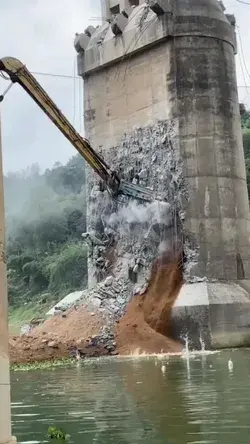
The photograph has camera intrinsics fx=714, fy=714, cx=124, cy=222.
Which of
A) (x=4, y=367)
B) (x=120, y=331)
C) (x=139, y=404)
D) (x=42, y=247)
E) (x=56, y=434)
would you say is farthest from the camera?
(x=42, y=247)

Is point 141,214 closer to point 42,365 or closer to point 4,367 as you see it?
point 42,365

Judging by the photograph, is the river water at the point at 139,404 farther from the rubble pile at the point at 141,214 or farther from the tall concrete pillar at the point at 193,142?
the rubble pile at the point at 141,214

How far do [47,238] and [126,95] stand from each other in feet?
117

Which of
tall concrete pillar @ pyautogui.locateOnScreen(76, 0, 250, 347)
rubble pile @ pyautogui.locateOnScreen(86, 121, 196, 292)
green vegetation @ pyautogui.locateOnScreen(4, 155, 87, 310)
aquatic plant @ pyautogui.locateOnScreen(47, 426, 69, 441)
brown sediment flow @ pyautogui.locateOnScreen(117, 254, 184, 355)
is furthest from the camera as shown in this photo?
green vegetation @ pyautogui.locateOnScreen(4, 155, 87, 310)

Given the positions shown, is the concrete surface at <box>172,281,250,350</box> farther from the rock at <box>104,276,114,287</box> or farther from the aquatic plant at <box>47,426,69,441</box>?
the aquatic plant at <box>47,426,69,441</box>

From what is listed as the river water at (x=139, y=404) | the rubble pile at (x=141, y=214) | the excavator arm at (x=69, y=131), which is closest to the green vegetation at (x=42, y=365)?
the river water at (x=139, y=404)

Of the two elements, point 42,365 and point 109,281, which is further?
point 109,281

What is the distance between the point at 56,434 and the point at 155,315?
19.3m

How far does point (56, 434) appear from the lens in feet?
27.8

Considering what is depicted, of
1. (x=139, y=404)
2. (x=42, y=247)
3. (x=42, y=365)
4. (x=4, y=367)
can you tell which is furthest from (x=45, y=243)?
(x=4, y=367)

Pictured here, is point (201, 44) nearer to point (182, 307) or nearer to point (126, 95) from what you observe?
point (126, 95)

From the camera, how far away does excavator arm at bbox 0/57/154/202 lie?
2486 cm

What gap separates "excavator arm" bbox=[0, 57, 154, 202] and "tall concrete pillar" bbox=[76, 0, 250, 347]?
895 millimetres

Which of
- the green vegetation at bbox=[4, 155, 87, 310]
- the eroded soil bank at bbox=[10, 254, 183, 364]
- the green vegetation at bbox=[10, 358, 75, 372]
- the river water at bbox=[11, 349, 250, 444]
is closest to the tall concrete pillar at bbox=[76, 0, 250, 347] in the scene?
the eroded soil bank at bbox=[10, 254, 183, 364]
